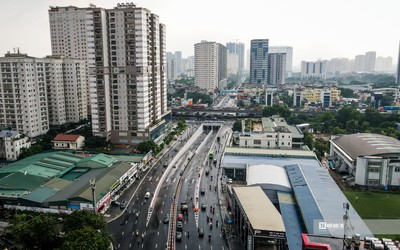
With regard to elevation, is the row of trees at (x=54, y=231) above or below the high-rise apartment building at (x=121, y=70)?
below

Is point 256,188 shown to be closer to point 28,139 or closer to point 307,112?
point 28,139

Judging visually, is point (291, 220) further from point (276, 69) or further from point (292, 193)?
point (276, 69)

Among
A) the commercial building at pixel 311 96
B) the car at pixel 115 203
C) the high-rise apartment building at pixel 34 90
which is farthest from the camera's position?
the commercial building at pixel 311 96

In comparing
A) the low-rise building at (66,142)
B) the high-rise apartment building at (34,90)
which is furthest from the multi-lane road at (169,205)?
the high-rise apartment building at (34,90)

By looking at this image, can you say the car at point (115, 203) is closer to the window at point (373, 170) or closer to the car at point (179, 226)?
the car at point (179, 226)

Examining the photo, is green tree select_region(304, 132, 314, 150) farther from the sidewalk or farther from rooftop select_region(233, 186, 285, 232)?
rooftop select_region(233, 186, 285, 232)

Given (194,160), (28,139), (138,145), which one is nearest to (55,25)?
(28,139)

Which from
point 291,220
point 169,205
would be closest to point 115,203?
point 169,205
